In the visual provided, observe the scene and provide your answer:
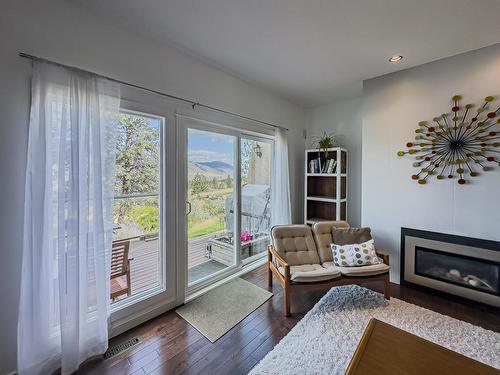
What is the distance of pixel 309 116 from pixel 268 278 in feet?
9.70

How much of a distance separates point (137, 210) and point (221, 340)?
54.8 inches

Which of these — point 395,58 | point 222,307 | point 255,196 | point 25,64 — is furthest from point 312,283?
point 25,64

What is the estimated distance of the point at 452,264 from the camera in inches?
102

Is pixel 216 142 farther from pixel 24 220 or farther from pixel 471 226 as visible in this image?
pixel 471 226

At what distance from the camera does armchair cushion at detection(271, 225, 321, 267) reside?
2752 mm

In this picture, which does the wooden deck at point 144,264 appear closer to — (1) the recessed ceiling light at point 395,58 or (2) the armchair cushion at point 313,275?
(2) the armchair cushion at point 313,275

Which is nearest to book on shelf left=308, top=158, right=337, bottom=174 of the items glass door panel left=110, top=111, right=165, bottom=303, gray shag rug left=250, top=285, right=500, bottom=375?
gray shag rug left=250, top=285, right=500, bottom=375

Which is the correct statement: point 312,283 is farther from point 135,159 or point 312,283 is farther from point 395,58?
point 395,58

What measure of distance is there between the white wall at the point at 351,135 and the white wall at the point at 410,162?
621 mm

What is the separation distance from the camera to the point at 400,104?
2.84 m

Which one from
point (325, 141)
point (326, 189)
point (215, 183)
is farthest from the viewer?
point (326, 189)

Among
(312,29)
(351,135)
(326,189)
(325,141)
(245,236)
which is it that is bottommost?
(245,236)

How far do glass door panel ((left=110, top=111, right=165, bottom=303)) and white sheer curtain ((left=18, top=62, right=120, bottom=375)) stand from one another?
293 mm

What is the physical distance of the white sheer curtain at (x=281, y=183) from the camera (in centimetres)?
363
